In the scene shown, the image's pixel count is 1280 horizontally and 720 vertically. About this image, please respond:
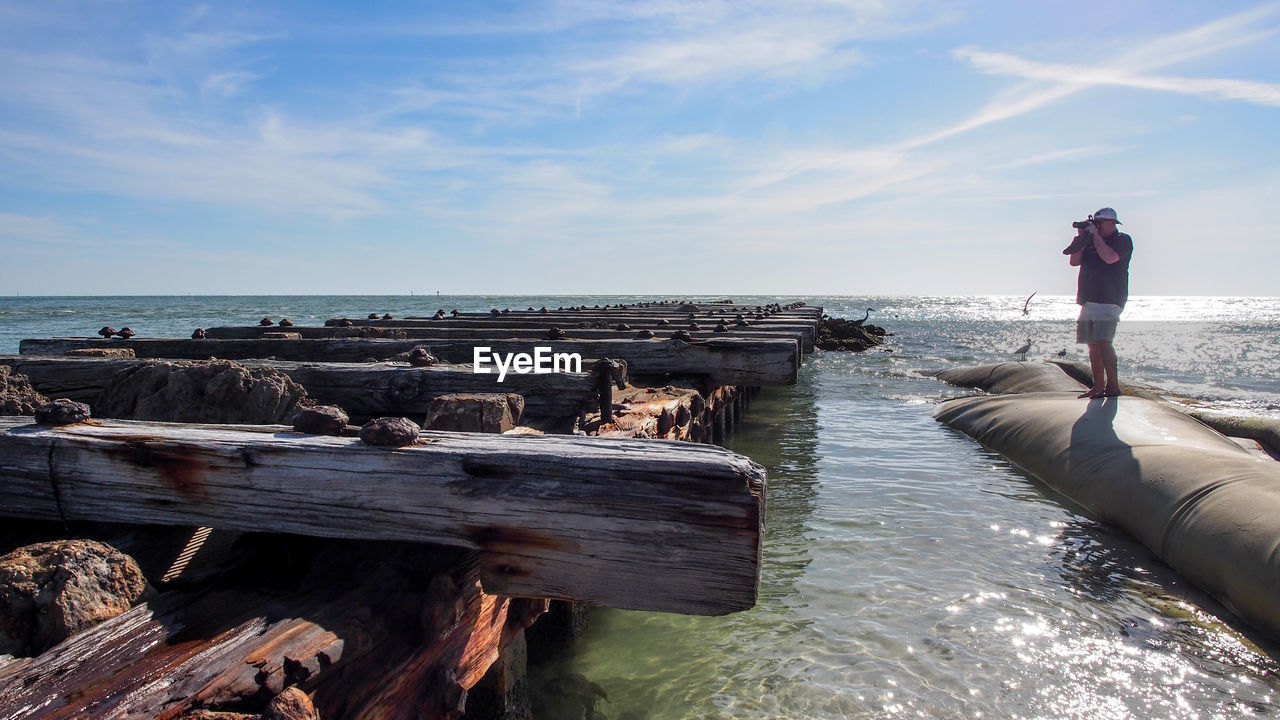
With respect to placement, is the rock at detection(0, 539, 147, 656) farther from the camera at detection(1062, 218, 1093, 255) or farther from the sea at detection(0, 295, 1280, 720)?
the camera at detection(1062, 218, 1093, 255)

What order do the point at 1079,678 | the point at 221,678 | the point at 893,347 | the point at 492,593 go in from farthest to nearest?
the point at 893,347
the point at 1079,678
the point at 492,593
the point at 221,678

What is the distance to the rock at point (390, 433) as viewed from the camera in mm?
2020

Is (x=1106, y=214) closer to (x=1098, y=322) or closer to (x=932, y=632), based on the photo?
(x=1098, y=322)

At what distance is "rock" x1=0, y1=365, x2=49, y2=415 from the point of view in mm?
3180

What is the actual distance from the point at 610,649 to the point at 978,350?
30.3m

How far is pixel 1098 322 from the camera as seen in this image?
7980mm

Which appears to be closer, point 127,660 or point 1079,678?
point 127,660

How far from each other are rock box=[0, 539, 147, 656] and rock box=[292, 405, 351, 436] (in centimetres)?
58

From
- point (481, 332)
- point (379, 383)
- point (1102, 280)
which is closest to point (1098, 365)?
point (1102, 280)

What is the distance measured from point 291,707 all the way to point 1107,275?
30.3 feet

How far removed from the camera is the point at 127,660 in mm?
1549

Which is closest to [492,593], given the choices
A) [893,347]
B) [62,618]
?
[62,618]

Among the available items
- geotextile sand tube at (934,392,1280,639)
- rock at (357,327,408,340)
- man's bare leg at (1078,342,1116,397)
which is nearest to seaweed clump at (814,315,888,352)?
man's bare leg at (1078,342,1116,397)

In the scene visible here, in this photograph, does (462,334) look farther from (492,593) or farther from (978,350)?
(978,350)
